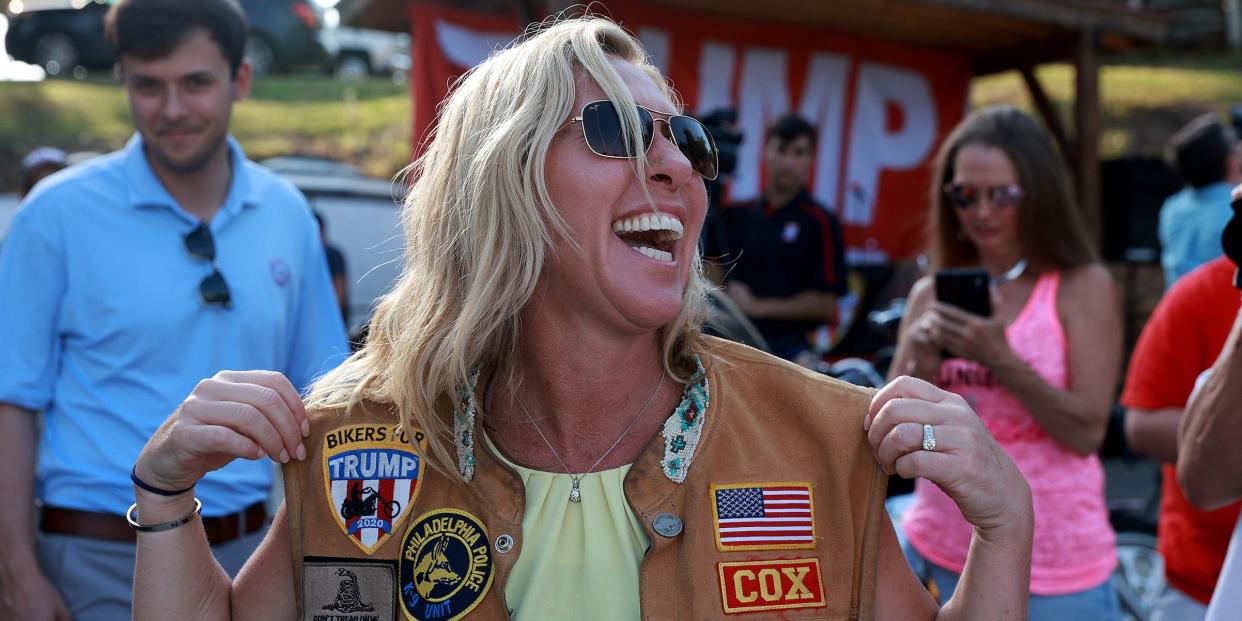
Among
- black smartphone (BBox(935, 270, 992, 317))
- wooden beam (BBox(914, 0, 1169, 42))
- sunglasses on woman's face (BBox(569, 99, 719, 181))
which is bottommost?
black smartphone (BBox(935, 270, 992, 317))

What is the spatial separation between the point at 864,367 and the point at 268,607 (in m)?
2.40

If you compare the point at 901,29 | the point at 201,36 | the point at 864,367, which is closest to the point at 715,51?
the point at 901,29

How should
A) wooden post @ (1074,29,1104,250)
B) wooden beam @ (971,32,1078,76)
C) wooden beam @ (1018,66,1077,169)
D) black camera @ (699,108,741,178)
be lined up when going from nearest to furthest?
black camera @ (699,108,741,178), wooden post @ (1074,29,1104,250), wooden beam @ (971,32,1078,76), wooden beam @ (1018,66,1077,169)

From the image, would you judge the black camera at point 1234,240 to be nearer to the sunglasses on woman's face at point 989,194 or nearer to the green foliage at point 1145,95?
the sunglasses on woman's face at point 989,194

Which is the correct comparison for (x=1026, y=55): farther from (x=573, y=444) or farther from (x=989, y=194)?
(x=573, y=444)

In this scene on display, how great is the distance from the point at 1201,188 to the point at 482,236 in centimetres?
615

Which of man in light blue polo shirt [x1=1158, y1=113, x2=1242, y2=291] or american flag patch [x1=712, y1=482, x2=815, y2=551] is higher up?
man in light blue polo shirt [x1=1158, y1=113, x2=1242, y2=291]

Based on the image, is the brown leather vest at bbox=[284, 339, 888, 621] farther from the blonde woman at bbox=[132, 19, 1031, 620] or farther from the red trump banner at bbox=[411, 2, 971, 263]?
the red trump banner at bbox=[411, 2, 971, 263]

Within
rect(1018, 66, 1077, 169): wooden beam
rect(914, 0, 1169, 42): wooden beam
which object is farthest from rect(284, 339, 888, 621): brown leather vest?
rect(1018, 66, 1077, 169): wooden beam

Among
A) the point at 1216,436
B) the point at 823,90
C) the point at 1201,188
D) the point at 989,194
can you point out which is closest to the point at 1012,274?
the point at 989,194

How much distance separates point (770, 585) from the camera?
186 cm

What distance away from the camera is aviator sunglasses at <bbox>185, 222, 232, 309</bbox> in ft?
9.89

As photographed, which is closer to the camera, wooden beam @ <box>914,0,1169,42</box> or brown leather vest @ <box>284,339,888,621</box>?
brown leather vest @ <box>284,339,888,621</box>

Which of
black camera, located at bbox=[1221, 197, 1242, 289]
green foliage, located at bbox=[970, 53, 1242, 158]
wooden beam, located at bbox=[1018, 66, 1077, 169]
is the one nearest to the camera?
black camera, located at bbox=[1221, 197, 1242, 289]
